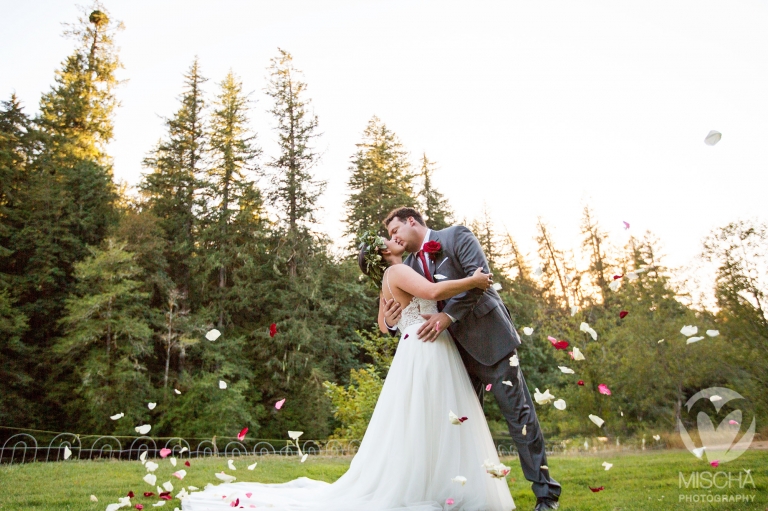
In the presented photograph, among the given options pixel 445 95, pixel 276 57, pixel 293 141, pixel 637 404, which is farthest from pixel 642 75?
pixel 276 57

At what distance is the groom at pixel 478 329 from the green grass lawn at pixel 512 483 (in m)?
0.43

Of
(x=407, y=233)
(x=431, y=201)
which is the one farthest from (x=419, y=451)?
(x=431, y=201)

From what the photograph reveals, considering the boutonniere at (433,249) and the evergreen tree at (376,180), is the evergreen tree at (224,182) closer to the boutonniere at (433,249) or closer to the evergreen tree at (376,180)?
the evergreen tree at (376,180)

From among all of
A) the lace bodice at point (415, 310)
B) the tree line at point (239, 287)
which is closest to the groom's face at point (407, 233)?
the lace bodice at point (415, 310)

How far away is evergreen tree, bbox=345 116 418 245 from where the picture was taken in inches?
1000

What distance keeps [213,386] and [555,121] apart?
14.8m

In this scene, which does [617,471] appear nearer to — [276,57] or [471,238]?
[471,238]

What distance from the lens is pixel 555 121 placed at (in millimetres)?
14203

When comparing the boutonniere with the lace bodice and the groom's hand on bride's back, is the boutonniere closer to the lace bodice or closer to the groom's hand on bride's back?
the lace bodice

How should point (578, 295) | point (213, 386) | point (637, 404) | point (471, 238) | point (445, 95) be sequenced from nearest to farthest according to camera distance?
point (471, 238)
point (637, 404)
point (445, 95)
point (213, 386)
point (578, 295)

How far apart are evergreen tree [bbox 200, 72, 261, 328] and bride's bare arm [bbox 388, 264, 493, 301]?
19.4 metres

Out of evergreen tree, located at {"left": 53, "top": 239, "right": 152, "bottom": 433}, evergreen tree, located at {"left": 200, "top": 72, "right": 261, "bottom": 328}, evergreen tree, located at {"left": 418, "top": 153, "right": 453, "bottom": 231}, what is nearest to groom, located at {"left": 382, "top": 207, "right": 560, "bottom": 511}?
evergreen tree, located at {"left": 53, "top": 239, "right": 152, "bottom": 433}

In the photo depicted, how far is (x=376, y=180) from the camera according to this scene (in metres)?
26.1

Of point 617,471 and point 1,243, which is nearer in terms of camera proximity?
point 617,471
